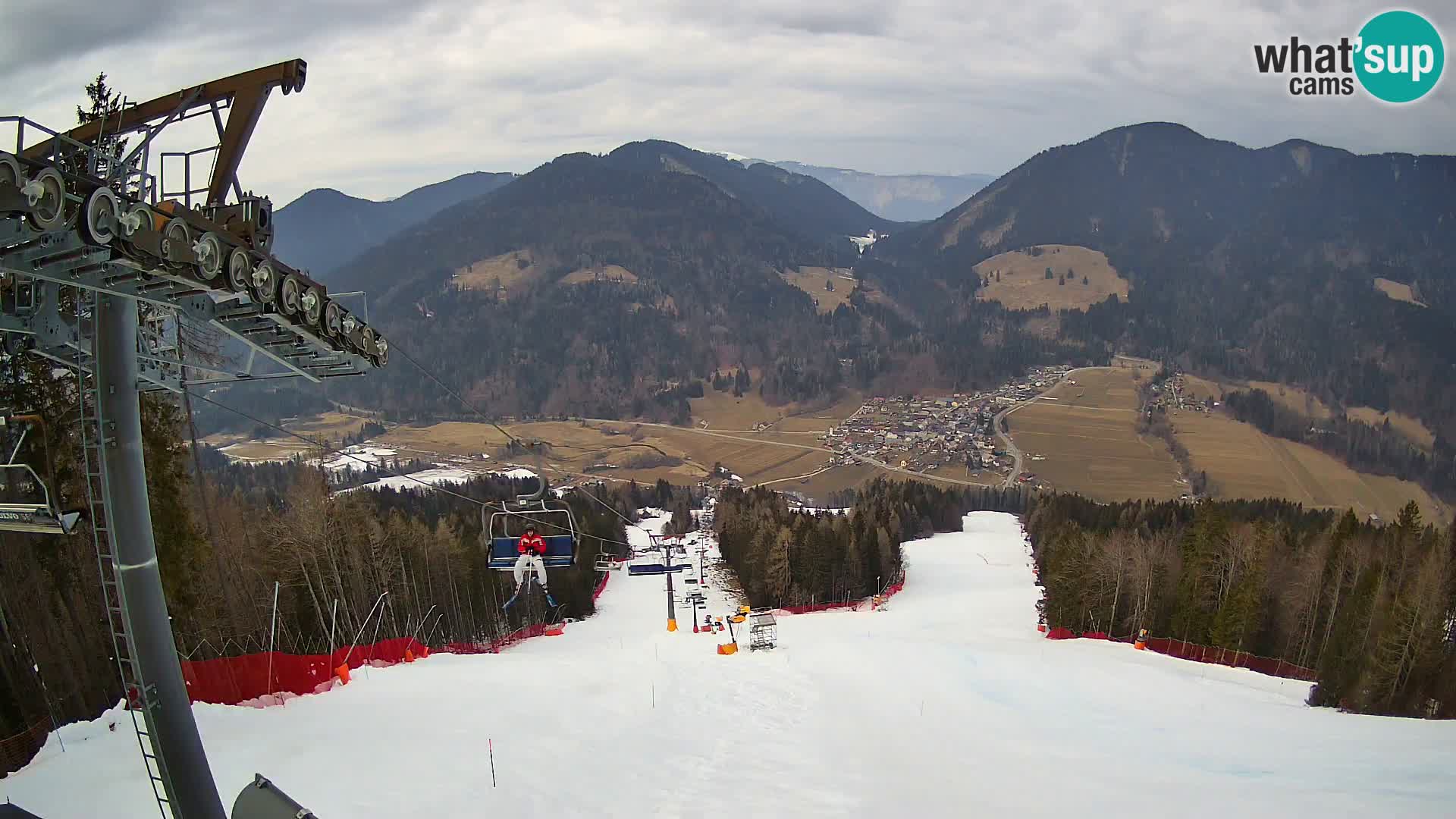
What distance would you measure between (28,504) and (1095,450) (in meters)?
163

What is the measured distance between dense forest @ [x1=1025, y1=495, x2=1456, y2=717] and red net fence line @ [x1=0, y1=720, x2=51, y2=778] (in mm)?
28161

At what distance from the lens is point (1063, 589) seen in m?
44.8

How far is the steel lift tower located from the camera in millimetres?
7586

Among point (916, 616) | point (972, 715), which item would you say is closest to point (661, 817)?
point (972, 715)

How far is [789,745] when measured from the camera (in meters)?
16.9

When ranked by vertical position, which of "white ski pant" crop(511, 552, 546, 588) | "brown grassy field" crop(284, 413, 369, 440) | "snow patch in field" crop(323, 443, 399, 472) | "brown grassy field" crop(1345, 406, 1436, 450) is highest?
"white ski pant" crop(511, 552, 546, 588)

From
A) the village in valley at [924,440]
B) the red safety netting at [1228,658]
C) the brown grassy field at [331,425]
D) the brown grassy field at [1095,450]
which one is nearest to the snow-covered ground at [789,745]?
the red safety netting at [1228,658]

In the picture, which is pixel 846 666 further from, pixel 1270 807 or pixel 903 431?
pixel 903 431

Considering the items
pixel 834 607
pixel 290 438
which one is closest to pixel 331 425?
pixel 290 438

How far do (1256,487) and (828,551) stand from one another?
103311 mm

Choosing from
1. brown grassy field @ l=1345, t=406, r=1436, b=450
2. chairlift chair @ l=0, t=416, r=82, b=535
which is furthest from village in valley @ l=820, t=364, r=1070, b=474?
chairlift chair @ l=0, t=416, r=82, b=535

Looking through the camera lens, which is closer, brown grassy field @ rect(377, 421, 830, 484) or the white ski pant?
the white ski pant

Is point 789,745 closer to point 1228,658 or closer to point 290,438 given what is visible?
point 1228,658

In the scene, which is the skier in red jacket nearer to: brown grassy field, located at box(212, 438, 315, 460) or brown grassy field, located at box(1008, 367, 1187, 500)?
brown grassy field, located at box(212, 438, 315, 460)
